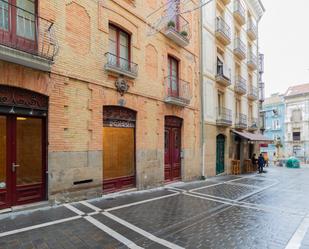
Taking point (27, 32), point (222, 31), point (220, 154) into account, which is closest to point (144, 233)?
point (27, 32)

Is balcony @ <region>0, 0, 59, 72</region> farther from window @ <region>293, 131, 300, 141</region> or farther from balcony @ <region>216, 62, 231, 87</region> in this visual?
window @ <region>293, 131, 300, 141</region>

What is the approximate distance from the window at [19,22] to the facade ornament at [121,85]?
3.02 metres

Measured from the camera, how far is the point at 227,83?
1803cm

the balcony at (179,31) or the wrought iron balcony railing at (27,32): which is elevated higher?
the balcony at (179,31)

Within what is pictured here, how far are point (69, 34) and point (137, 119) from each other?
3941 millimetres

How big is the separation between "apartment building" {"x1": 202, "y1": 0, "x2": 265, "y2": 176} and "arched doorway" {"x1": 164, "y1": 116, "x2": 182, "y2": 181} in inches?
104

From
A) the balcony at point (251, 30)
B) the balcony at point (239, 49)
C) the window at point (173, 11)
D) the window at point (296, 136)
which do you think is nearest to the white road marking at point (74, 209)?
the window at point (173, 11)

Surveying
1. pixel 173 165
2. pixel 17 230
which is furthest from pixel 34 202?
pixel 173 165

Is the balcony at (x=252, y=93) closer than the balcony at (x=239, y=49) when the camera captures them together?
No

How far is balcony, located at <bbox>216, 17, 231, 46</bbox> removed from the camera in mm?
16797

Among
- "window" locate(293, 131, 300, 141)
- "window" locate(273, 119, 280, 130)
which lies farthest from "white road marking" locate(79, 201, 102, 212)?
"window" locate(273, 119, 280, 130)

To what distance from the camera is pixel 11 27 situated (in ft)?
21.2

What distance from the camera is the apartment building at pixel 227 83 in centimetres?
1589

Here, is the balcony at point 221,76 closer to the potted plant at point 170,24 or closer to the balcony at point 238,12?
the balcony at point 238,12
